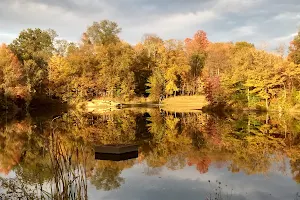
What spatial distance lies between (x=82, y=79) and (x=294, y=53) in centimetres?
3682

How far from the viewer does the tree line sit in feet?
145

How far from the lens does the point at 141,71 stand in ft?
231

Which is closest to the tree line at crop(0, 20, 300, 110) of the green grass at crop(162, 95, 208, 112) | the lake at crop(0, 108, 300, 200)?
the green grass at crop(162, 95, 208, 112)

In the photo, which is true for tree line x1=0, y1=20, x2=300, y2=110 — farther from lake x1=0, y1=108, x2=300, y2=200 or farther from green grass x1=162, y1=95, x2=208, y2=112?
lake x1=0, y1=108, x2=300, y2=200

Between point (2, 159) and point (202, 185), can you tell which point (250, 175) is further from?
point (2, 159)

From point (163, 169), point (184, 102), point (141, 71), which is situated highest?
point (141, 71)

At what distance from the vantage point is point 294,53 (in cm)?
4903

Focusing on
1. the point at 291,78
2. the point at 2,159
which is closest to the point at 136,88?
the point at 291,78

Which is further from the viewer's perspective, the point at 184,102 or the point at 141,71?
the point at 141,71

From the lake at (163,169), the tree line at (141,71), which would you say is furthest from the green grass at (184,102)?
the lake at (163,169)

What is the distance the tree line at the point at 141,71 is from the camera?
145 feet

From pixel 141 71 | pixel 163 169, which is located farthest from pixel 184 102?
pixel 163 169

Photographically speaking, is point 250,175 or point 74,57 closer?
point 250,175

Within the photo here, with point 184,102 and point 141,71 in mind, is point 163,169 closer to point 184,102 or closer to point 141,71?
point 184,102
